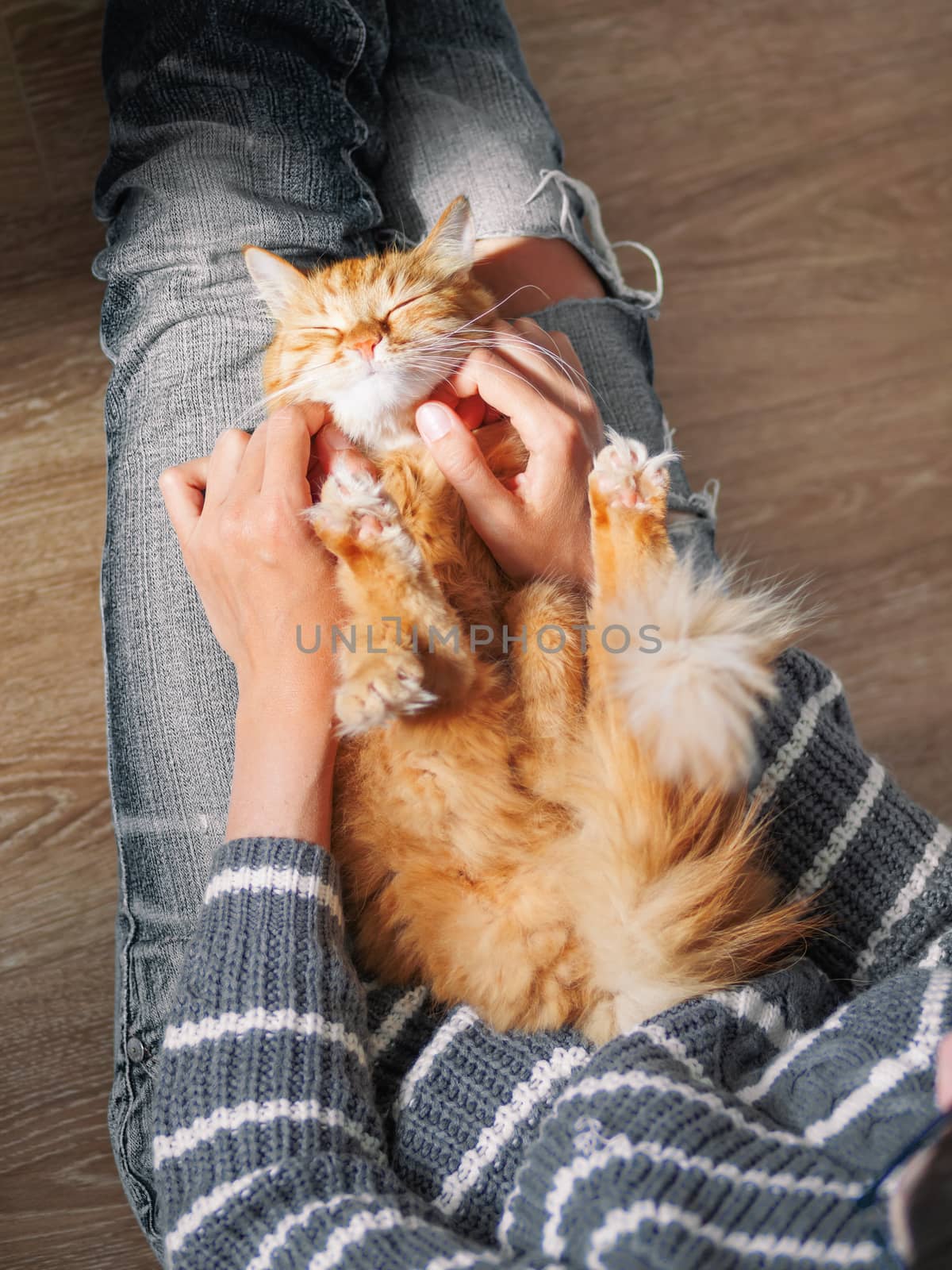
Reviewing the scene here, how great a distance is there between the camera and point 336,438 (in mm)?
1054

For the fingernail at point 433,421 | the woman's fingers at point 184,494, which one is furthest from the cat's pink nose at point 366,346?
the woman's fingers at point 184,494

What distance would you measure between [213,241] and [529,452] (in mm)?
535

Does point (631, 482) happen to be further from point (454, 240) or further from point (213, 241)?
point (213, 241)

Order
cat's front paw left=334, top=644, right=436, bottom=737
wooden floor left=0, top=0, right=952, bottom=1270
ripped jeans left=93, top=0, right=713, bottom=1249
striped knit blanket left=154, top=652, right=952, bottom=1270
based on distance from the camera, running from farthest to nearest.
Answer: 1. wooden floor left=0, top=0, right=952, bottom=1270
2. ripped jeans left=93, top=0, right=713, bottom=1249
3. cat's front paw left=334, top=644, right=436, bottom=737
4. striped knit blanket left=154, top=652, right=952, bottom=1270

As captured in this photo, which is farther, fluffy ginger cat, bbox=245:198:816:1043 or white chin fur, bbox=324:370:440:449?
white chin fur, bbox=324:370:440:449

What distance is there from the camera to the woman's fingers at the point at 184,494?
1.05 m

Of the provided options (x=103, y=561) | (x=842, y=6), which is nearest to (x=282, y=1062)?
(x=103, y=561)

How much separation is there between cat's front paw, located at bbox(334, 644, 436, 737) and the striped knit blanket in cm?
15

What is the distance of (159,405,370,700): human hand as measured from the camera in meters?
0.97

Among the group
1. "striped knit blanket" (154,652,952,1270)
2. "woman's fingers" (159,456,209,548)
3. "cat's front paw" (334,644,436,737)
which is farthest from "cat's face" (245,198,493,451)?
"striped knit blanket" (154,652,952,1270)

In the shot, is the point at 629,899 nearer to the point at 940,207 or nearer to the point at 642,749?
the point at 642,749

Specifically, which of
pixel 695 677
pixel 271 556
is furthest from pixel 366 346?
pixel 695 677

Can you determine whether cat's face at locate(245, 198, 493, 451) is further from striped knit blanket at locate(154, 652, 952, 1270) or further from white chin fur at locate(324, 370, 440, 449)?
striped knit blanket at locate(154, 652, 952, 1270)

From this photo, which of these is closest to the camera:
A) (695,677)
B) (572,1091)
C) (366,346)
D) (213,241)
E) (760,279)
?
(572,1091)
